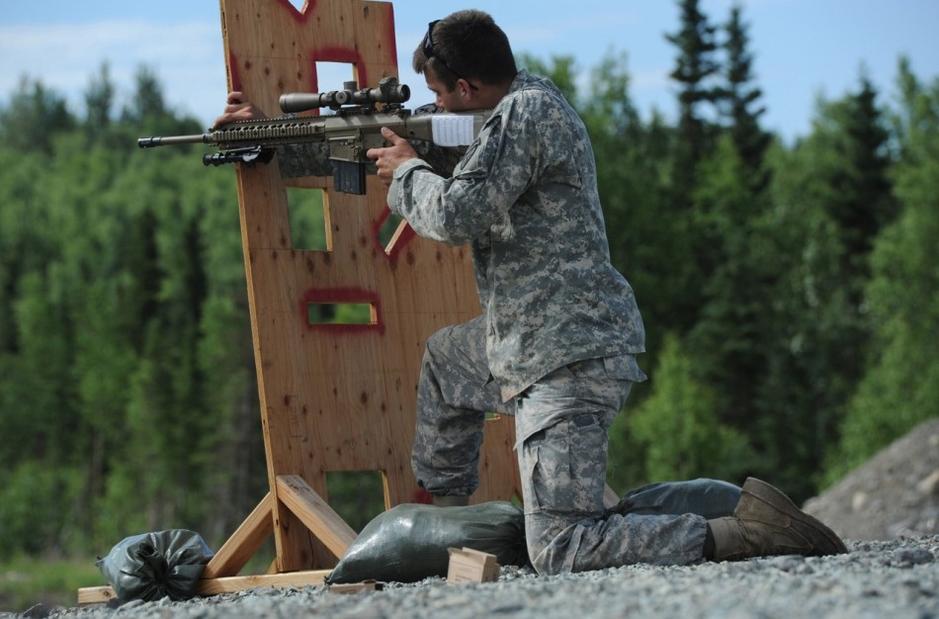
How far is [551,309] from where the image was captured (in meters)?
6.39

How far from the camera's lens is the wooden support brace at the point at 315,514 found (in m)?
6.90

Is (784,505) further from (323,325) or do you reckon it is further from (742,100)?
(742,100)

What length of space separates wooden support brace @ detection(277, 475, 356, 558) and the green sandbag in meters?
0.22

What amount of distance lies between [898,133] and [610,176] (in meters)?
10.8

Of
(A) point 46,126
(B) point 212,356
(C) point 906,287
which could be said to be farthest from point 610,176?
(A) point 46,126

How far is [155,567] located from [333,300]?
63.3 inches

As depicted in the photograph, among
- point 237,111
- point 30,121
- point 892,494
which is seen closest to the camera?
point 237,111

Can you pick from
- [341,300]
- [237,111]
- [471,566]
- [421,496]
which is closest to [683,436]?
[421,496]

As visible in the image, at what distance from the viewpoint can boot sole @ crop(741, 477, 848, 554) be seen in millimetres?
6203

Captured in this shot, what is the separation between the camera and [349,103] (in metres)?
7.19

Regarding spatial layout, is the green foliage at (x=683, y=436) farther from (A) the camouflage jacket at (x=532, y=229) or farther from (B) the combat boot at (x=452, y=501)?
(A) the camouflage jacket at (x=532, y=229)

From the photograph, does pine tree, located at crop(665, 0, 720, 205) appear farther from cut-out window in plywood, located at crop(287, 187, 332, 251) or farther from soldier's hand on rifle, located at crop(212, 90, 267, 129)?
soldier's hand on rifle, located at crop(212, 90, 267, 129)

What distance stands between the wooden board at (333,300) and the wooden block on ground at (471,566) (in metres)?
1.53

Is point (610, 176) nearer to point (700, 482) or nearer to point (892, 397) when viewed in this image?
point (892, 397)
